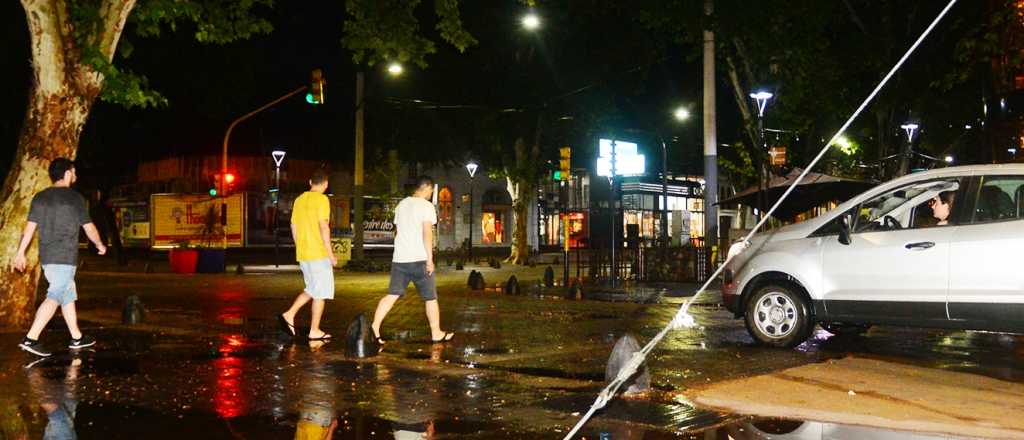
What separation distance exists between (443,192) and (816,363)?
44621 mm

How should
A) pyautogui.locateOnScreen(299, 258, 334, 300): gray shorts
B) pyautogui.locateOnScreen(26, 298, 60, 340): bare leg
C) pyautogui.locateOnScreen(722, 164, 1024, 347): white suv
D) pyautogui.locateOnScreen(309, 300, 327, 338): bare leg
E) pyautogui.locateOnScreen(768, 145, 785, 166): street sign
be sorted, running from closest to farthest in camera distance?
1. pyautogui.locateOnScreen(722, 164, 1024, 347): white suv
2. pyautogui.locateOnScreen(26, 298, 60, 340): bare leg
3. pyautogui.locateOnScreen(299, 258, 334, 300): gray shorts
4. pyautogui.locateOnScreen(309, 300, 327, 338): bare leg
5. pyautogui.locateOnScreen(768, 145, 785, 166): street sign

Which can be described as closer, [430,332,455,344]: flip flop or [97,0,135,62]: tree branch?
[430,332,455,344]: flip flop

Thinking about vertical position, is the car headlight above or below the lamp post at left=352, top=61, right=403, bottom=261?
below

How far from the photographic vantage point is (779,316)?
10250mm

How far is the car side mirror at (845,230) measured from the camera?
375 inches

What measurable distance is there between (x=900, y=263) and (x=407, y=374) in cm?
488

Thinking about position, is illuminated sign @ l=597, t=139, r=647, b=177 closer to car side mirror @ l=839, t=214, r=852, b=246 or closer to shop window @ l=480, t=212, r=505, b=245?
car side mirror @ l=839, t=214, r=852, b=246

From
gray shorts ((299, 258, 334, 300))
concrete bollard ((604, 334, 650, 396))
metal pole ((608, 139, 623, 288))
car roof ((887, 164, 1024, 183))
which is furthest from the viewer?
metal pole ((608, 139, 623, 288))

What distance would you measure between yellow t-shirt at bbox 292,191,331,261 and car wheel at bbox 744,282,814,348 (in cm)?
477

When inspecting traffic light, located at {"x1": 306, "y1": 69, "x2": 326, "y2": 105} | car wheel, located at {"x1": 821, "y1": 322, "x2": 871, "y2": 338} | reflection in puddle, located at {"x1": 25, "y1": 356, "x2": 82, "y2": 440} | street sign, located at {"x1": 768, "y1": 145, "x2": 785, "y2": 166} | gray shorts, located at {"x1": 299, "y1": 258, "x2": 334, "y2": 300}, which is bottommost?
reflection in puddle, located at {"x1": 25, "y1": 356, "x2": 82, "y2": 440}

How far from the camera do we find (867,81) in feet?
84.7

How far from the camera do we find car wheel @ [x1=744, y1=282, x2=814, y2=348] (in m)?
10.0

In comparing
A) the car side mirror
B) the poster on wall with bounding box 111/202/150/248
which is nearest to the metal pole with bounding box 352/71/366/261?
the poster on wall with bounding box 111/202/150/248

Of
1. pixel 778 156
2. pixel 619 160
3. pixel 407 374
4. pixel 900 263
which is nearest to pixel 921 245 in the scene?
pixel 900 263
